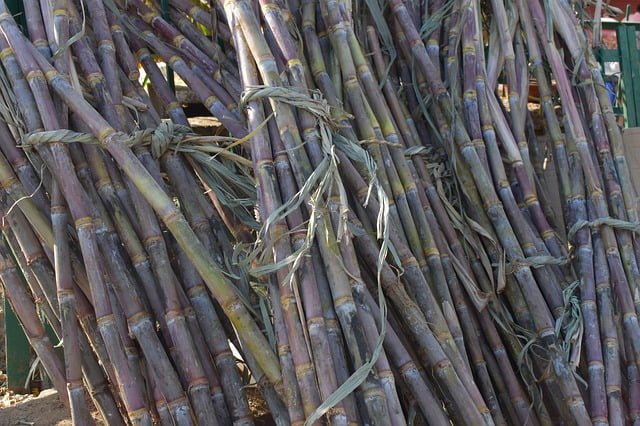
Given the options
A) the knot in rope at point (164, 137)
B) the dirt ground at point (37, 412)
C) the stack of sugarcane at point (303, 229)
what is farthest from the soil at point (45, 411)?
the knot in rope at point (164, 137)

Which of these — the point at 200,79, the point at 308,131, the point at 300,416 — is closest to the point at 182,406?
the point at 300,416

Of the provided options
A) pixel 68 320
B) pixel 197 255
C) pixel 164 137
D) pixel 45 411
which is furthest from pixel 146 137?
pixel 45 411

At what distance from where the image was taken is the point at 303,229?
170cm

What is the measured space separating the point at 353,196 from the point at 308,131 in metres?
0.20

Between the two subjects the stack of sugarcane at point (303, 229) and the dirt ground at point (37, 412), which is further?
the dirt ground at point (37, 412)

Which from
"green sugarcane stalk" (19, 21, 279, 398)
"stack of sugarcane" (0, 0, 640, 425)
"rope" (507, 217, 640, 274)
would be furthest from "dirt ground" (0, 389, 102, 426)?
"rope" (507, 217, 640, 274)

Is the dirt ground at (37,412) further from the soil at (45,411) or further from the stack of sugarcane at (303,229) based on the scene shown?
the stack of sugarcane at (303,229)

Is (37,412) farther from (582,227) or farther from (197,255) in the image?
(582,227)

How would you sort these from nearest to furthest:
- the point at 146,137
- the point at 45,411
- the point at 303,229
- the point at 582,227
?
1. the point at 303,229
2. the point at 146,137
3. the point at 582,227
4. the point at 45,411

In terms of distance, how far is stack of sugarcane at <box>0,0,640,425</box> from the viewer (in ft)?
5.51

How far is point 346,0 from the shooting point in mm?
2098

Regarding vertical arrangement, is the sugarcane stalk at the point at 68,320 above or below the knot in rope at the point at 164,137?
below

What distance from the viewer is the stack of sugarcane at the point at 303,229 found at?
1679 mm

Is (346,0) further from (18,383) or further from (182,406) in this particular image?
(18,383)
